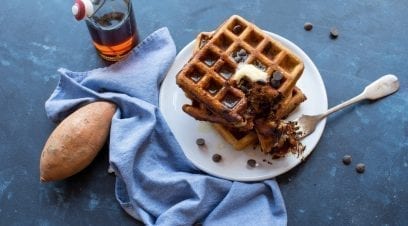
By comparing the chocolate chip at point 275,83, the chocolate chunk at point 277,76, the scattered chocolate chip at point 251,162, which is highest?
the chocolate chunk at point 277,76

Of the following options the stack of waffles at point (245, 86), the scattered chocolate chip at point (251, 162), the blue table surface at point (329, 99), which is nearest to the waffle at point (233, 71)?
the stack of waffles at point (245, 86)

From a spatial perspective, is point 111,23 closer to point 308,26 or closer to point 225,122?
point 225,122

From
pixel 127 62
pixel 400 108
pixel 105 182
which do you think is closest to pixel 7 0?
pixel 127 62

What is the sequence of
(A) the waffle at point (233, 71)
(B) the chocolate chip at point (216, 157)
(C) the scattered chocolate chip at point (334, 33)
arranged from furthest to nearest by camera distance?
(C) the scattered chocolate chip at point (334, 33)
(B) the chocolate chip at point (216, 157)
(A) the waffle at point (233, 71)

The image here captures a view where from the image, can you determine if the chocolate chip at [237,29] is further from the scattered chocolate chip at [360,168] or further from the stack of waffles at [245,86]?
the scattered chocolate chip at [360,168]

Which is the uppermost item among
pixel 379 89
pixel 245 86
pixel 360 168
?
pixel 245 86

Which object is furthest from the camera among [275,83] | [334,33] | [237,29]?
[334,33]

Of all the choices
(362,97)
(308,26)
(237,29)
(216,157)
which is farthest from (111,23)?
(362,97)
